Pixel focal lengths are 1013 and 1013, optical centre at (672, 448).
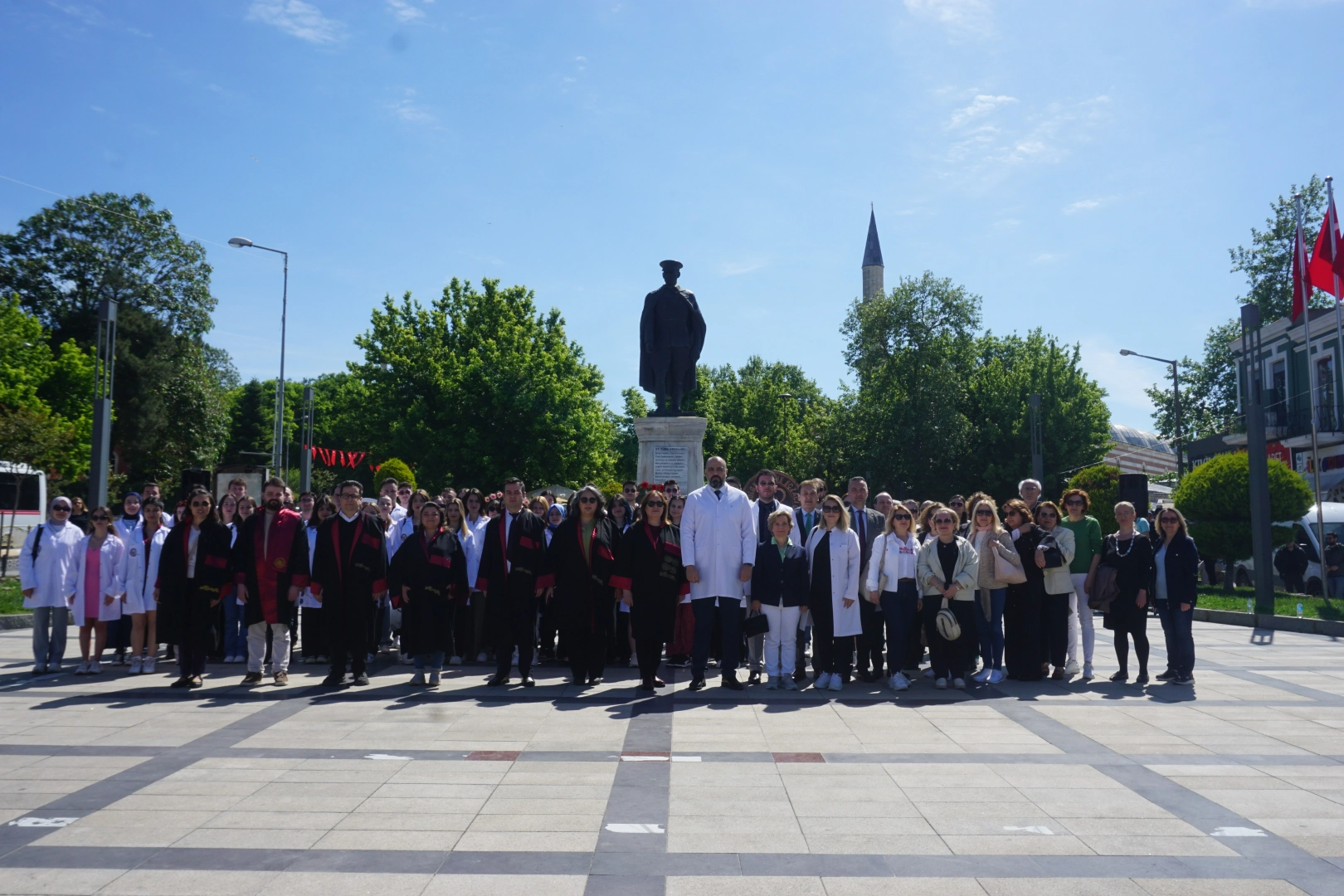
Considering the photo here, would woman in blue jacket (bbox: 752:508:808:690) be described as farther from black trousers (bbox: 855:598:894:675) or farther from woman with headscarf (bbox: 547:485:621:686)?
woman with headscarf (bbox: 547:485:621:686)

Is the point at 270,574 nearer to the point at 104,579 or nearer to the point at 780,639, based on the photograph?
the point at 104,579

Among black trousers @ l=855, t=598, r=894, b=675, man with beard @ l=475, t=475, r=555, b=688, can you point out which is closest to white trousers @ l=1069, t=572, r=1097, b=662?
black trousers @ l=855, t=598, r=894, b=675

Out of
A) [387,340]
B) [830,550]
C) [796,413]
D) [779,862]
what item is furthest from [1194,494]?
[796,413]

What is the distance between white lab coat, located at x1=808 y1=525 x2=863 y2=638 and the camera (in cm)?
963

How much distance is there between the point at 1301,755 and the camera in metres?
6.89

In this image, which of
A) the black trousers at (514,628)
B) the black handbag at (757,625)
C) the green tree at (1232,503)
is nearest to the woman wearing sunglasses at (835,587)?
the black handbag at (757,625)

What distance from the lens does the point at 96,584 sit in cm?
1029

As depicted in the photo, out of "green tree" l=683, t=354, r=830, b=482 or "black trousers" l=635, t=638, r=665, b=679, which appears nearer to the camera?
"black trousers" l=635, t=638, r=665, b=679

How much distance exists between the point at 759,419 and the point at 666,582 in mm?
60550

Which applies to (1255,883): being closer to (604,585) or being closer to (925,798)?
(925,798)

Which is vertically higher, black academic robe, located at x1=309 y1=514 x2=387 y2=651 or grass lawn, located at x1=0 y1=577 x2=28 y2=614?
black academic robe, located at x1=309 y1=514 x2=387 y2=651

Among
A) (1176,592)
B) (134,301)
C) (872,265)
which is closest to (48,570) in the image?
(1176,592)

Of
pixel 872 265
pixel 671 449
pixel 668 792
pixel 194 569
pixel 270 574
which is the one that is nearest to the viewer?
pixel 668 792

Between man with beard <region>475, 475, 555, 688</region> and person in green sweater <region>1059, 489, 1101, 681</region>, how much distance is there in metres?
5.44
